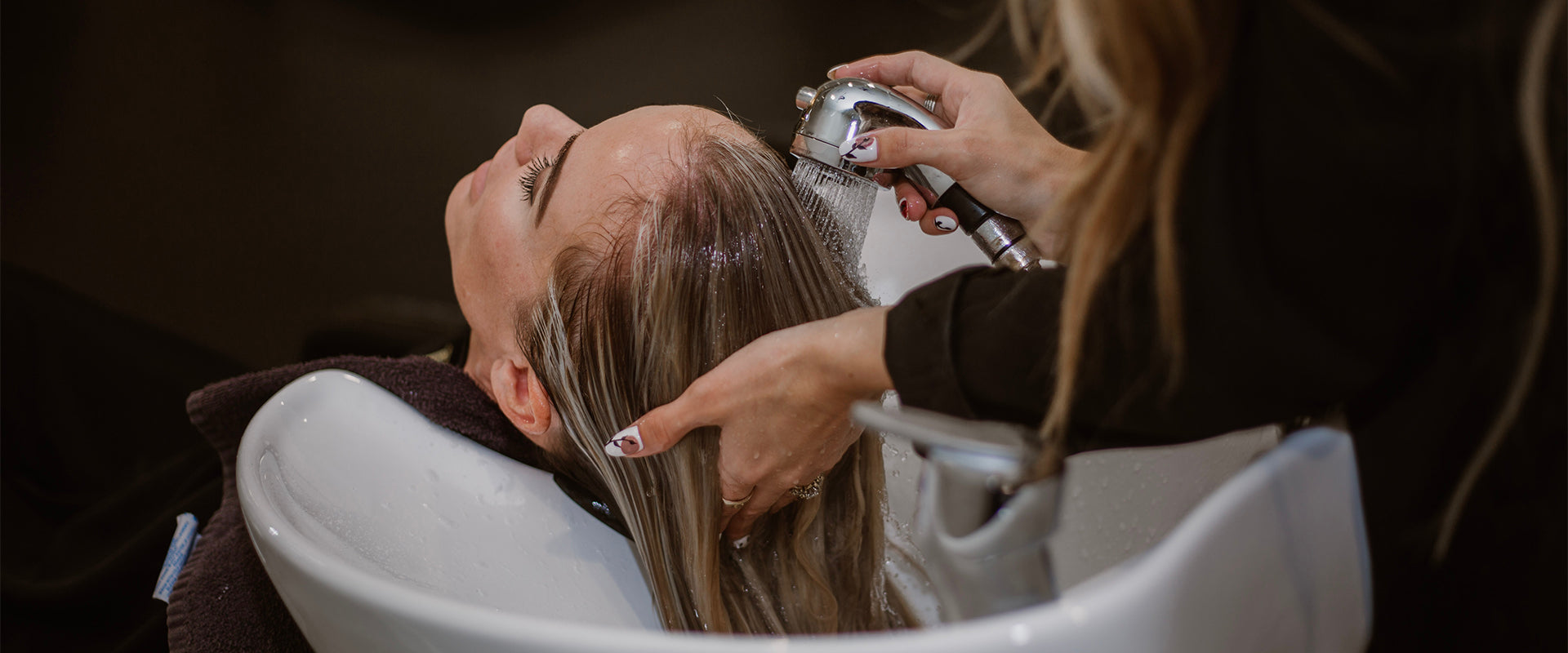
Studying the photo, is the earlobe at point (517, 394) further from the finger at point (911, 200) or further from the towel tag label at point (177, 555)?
the finger at point (911, 200)

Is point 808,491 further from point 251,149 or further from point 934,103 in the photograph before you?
point 251,149

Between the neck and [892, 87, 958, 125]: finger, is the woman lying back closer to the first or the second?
the neck

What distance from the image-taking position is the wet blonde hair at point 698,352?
2.82 feet

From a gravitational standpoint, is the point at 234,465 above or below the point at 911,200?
below

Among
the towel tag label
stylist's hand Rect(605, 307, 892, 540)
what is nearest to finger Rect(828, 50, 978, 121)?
stylist's hand Rect(605, 307, 892, 540)

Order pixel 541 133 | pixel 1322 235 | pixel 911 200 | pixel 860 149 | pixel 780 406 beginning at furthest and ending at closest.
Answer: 1. pixel 541 133
2. pixel 911 200
3. pixel 860 149
4. pixel 780 406
5. pixel 1322 235

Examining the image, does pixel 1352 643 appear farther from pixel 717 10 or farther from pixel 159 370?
pixel 159 370

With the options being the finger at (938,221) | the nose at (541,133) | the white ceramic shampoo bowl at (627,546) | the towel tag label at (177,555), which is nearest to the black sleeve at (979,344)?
the white ceramic shampoo bowl at (627,546)

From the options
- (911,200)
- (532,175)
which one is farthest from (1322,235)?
(532,175)

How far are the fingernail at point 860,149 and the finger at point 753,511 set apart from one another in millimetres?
322

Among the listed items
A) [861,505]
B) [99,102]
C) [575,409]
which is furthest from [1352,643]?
[99,102]

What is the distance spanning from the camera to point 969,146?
2.90 ft

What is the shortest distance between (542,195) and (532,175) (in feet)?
0.17

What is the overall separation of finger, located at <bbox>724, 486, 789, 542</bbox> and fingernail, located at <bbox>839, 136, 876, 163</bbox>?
1.06 feet
